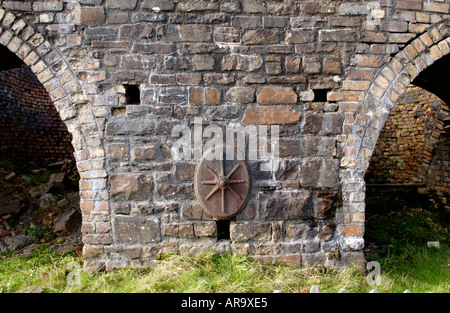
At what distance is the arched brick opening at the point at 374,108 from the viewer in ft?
9.68

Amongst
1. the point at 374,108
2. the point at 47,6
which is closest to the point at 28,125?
the point at 47,6

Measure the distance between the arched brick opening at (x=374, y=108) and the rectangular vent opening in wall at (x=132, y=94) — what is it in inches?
92.9

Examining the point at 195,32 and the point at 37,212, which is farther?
the point at 37,212

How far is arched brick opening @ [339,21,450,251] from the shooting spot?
295cm

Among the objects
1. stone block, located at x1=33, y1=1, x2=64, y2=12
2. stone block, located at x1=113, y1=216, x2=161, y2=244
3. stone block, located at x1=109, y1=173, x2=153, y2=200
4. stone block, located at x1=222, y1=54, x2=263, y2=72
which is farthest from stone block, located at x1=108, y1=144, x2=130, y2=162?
stone block, located at x1=33, y1=1, x2=64, y2=12

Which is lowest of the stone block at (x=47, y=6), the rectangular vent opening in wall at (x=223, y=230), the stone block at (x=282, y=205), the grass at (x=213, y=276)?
the grass at (x=213, y=276)

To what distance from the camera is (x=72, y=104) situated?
285cm

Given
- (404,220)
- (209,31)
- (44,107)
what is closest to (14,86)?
(44,107)

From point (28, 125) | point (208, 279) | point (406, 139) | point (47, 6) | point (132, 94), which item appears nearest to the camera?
point (208, 279)

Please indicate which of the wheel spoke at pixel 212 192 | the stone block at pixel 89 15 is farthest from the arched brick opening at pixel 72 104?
the wheel spoke at pixel 212 192

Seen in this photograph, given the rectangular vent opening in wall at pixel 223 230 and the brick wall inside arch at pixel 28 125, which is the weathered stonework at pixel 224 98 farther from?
the brick wall inside arch at pixel 28 125

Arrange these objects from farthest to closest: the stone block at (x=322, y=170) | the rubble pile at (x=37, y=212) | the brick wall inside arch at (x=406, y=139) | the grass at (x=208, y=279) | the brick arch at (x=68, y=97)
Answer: the brick wall inside arch at (x=406, y=139), the rubble pile at (x=37, y=212), the stone block at (x=322, y=170), the brick arch at (x=68, y=97), the grass at (x=208, y=279)

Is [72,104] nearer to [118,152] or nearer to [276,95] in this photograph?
[118,152]

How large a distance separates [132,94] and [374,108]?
105 inches
